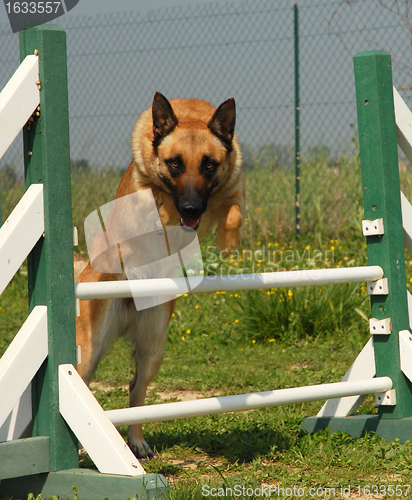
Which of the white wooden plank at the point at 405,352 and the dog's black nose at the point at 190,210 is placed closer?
the dog's black nose at the point at 190,210

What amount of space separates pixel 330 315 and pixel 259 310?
67 cm

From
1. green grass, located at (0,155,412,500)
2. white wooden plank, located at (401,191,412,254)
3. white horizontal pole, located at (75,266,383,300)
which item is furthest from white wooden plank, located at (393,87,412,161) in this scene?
green grass, located at (0,155,412,500)

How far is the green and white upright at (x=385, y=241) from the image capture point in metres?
3.02

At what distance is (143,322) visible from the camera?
3.45 m

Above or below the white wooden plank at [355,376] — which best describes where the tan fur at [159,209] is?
above

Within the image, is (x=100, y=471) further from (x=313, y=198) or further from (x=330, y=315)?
(x=313, y=198)

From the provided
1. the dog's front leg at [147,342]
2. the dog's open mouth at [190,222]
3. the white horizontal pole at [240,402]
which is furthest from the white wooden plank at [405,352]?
the dog's front leg at [147,342]

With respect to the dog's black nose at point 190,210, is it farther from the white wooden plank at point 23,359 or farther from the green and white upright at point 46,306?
the white wooden plank at point 23,359

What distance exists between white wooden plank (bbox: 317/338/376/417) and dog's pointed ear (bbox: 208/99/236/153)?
4.40ft

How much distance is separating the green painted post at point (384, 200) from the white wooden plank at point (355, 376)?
0.25ft

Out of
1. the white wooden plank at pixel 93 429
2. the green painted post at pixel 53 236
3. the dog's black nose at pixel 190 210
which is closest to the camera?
the white wooden plank at pixel 93 429

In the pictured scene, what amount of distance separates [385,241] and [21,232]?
5.97ft

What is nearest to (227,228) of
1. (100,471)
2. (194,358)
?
(100,471)

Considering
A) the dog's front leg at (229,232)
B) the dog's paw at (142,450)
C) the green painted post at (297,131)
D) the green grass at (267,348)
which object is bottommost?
the dog's paw at (142,450)
